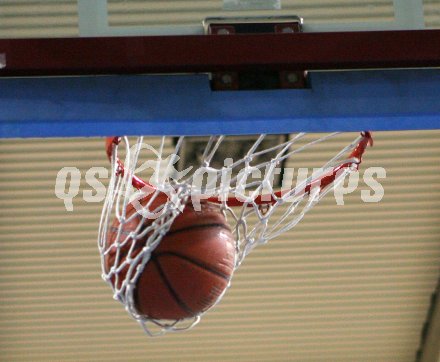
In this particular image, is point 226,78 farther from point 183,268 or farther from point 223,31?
point 183,268

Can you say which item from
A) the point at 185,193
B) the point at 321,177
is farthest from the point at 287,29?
the point at 321,177

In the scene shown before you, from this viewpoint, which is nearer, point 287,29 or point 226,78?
point 226,78

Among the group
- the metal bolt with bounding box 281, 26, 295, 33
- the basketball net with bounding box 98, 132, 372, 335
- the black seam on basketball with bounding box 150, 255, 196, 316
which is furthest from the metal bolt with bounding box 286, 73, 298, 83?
the black seam on basketball with bounding box 150, 255, 196, 316

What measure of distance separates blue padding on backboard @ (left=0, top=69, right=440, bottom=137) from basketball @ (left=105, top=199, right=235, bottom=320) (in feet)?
2.50

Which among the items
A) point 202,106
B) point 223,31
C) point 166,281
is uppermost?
point 223,31

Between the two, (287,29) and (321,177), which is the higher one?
(287,29)

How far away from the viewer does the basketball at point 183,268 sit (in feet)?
9.30

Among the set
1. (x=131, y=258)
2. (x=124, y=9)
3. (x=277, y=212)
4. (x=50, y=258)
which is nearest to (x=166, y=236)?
(x=131, y=258)

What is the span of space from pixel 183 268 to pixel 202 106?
2.69ft

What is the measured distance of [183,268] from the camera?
9.27 feet

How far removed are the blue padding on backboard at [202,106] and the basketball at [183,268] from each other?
0.76 m

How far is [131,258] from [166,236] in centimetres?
14

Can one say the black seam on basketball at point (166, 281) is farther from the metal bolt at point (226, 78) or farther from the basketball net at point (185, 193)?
the metal bolt at point (226, 78)

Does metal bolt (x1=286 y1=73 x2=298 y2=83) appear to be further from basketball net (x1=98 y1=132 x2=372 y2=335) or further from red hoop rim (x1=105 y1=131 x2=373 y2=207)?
red hoop rim (x1=105 y1=131 x2=373 y2=207)
